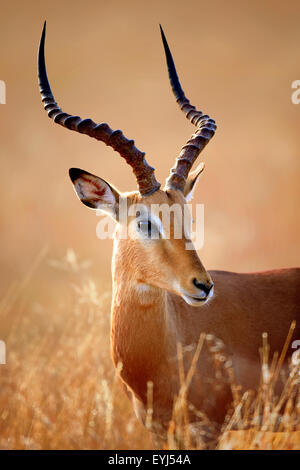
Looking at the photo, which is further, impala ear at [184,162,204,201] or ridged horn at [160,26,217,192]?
impala ear at [184,162,204,201]

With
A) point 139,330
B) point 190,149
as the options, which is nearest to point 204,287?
point 139,330

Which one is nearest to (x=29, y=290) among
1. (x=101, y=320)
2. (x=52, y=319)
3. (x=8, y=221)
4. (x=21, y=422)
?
(x=8, y=221)

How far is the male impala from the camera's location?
16.9ft

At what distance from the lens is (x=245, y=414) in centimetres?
493

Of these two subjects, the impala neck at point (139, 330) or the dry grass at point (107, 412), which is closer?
the dry grass at point (107, 412)

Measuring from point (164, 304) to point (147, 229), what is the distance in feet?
2.44

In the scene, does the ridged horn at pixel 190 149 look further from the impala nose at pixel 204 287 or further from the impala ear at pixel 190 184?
the impala nose at pixel 204 287

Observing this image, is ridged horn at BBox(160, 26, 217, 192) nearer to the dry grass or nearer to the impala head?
the impala head

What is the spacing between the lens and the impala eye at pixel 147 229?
5281 millimetres

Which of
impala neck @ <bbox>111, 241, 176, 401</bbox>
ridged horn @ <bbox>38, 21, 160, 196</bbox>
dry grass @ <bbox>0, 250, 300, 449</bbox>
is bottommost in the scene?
dry grass @ <bbox>0, 250, 300, 449</bbox>

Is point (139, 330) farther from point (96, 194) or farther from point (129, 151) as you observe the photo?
point (129, 151)

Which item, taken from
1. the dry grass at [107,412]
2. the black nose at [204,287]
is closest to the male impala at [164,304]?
the black nose at [204,287]

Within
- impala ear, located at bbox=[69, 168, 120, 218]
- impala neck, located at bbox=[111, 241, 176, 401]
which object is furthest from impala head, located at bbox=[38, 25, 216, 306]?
impala neck, located at bbox=[111, 241, 176, 401]

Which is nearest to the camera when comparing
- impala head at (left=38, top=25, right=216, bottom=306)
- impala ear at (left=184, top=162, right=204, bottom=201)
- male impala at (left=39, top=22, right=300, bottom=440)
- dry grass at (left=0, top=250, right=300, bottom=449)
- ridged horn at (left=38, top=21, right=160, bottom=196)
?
dry grass at (left=0, top=250, right=300, bottom=449)
